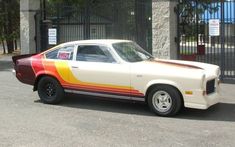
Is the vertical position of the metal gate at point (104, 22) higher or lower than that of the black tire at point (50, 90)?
higher

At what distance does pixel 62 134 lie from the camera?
7.61m

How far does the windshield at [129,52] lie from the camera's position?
978 cm

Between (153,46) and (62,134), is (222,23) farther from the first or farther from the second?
(62,134)

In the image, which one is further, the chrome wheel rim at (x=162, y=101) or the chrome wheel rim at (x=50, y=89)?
the chrome wheel rim at (x=50, y=89)

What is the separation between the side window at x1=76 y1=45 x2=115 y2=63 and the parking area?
1.09 m

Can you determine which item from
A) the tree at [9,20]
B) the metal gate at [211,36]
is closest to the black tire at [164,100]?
the metal gate at [211,36]

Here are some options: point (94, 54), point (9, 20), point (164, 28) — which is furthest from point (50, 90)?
point (9, 20)

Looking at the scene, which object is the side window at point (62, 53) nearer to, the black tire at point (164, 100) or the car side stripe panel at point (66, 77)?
the car side stripe panel at point (66, 77)

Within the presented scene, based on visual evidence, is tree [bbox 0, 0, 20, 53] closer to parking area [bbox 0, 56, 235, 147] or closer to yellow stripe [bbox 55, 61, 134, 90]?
parking area [bbox 0, 56, 235, 147]

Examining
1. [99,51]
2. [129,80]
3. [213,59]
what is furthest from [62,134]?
[213,59]

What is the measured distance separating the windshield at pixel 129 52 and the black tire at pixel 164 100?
103cm

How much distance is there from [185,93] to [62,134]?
103 inches

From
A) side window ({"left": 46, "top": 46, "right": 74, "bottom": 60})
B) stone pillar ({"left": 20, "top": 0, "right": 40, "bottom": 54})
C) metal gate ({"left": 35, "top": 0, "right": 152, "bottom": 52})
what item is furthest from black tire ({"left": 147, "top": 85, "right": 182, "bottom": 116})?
stone pillar ({"left": 20, "top": 0, "right": 40, "bottom": 54})

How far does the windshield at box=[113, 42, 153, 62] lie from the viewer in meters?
9.78
